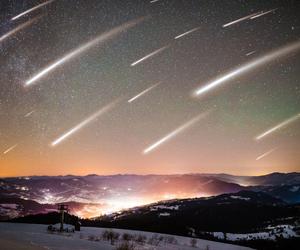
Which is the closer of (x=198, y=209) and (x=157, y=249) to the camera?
(x=157, y=249)

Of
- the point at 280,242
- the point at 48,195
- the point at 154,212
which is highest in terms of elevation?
the point at 48,195


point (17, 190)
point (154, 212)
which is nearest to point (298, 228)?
point (154, 212)

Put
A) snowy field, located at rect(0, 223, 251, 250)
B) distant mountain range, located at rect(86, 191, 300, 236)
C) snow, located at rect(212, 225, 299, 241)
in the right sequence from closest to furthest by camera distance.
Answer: snowy field, located at rect(0, 223, 251, 250), snow, located at rect(212, 225, 299, 241), distant mountain range, located at rect(86, 191, 300, 236)

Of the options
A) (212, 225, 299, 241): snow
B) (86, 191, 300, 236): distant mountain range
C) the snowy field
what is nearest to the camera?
the snowy field

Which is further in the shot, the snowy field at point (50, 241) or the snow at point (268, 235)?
the snow at point (268, 235)

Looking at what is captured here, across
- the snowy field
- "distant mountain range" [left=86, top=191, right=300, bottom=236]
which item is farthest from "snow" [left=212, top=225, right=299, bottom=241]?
the snowy field

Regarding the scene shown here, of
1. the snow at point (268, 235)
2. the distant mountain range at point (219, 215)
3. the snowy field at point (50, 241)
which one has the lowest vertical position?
the snowy field at point (50, 241)

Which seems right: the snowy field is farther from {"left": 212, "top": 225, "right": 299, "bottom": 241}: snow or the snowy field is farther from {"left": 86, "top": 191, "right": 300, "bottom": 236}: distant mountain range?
{"left": 86, "top": 191, "right": 300, "bottom": 236}: distant mountain range

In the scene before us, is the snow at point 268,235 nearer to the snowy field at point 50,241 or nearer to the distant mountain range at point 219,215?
the distant mountain range at point 219,215

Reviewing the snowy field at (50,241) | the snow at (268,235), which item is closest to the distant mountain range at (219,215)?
the snow at (268,235)

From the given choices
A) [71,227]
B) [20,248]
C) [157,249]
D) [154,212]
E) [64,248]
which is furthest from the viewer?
[154,212]

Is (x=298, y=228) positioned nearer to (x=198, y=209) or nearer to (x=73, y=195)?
(x=198, y=209)
